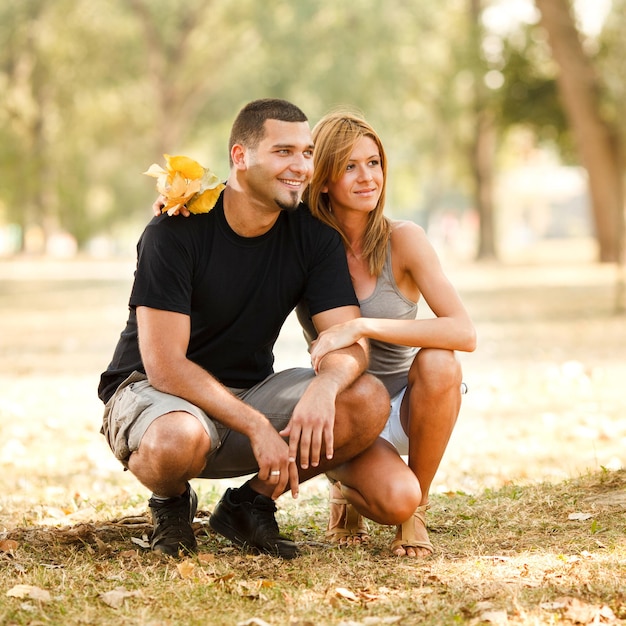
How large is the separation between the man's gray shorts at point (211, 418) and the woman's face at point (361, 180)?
75cm

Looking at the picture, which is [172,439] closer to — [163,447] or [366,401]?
[163,447]

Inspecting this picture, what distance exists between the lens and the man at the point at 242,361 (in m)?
4.04

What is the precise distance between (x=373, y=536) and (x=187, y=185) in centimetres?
171

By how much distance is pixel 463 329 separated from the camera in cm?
433

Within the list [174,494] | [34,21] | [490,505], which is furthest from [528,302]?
[34,21]

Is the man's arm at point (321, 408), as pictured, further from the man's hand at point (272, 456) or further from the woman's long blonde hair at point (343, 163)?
the woman's long blonde hair at point (343, 163)

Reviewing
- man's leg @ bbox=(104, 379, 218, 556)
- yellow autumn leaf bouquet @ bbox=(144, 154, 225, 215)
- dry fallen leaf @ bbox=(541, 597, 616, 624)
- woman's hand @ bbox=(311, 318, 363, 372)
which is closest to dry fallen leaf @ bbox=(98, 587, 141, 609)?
man's leg @ bbox=(104, 379, 218, 556)

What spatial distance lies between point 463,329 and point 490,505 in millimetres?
1132

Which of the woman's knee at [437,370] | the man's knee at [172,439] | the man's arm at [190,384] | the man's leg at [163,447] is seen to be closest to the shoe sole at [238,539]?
the man's leg at [163,447]

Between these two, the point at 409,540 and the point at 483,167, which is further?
the point at 483,167

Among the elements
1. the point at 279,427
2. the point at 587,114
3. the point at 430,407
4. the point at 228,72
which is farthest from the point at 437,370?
the point at 228,72

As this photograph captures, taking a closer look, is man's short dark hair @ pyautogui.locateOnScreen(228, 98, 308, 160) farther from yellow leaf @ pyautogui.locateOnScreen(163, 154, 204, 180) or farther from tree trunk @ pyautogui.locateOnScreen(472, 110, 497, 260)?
tree trunk @ pyautogui.locateOnScreen(472, 110, 497, 260)

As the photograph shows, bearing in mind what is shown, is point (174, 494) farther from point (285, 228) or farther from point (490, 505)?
point (490, 505)

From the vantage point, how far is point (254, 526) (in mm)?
4281
